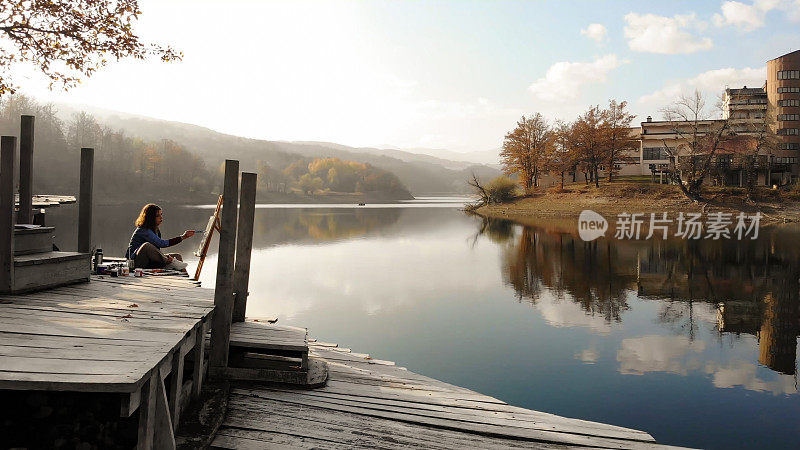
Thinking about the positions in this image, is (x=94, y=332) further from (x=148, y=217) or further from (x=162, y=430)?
(x=148, y=217)

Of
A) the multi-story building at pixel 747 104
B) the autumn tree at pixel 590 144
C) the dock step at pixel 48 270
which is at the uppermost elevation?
the multi-story building at pixel 747 104

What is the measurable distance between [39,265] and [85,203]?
2.86m

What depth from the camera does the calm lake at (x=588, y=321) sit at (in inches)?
353

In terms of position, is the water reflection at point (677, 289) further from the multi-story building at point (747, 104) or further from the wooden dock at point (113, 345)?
the multi-story building at point (747, 104)

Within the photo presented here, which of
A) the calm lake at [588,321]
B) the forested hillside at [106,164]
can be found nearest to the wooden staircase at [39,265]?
the calm lake at [588,321]

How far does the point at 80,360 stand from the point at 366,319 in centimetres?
1184

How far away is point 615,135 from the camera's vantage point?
6425 centimetres

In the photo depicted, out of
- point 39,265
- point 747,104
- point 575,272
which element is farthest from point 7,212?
point 747,104

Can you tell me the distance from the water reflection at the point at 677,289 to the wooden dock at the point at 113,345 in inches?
359

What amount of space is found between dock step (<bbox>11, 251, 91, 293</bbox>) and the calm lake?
655 cm

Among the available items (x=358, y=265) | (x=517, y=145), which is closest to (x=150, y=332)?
(x=358, y=265)

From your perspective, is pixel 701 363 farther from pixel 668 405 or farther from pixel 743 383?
pixel 668 405

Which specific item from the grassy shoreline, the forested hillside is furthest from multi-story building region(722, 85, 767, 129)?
the forested hillside

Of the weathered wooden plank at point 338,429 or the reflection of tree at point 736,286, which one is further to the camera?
the reflection of tree at point 736,286
